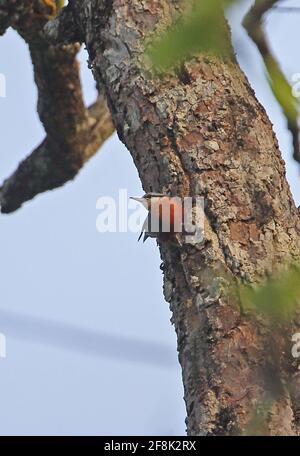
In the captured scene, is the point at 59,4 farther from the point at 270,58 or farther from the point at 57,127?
the point at 270,58

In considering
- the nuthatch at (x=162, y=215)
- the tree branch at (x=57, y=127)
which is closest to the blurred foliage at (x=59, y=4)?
→ the tree branch at (x=57, y=127)

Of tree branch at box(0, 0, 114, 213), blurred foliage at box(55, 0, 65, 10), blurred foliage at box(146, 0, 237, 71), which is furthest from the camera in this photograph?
tree branch at box(0, 0, 114, 213)

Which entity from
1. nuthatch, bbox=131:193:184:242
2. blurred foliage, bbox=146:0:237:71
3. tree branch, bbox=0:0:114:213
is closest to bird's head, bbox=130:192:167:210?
nuthatch, bbox=131:193:184:242

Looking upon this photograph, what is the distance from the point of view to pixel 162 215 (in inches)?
75.0

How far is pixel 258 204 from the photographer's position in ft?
6.31

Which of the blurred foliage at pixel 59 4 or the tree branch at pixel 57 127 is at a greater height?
the blurred foliage at pixel 59 4

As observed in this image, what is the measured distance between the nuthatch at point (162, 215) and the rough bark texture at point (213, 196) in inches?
1.5

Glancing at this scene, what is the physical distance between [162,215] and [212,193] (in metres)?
0.11

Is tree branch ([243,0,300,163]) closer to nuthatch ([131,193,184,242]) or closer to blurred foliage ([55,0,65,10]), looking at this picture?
nuthatch ([131,193,184,242])

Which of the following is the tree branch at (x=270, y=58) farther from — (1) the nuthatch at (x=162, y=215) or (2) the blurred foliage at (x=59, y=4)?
(2) the blurred foliage at (x=59, y=4)

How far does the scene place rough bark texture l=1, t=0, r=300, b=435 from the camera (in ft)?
5.69

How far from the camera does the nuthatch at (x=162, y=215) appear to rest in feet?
6.20

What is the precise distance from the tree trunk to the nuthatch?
4 centimetres
